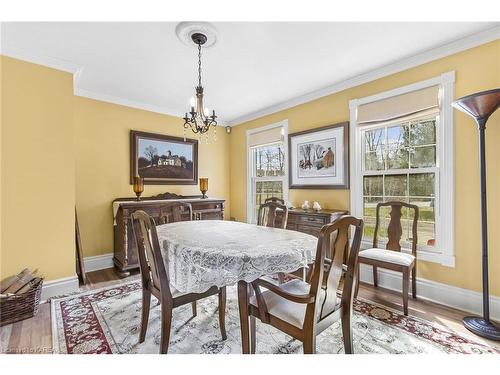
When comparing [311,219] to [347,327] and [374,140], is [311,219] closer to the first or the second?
[374,140]

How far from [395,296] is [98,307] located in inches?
118

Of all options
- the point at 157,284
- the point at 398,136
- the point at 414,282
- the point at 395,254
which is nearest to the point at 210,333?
the point at 157,284

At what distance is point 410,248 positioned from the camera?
2777mm

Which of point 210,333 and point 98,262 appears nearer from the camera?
point 210,333

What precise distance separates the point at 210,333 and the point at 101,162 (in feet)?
9.43

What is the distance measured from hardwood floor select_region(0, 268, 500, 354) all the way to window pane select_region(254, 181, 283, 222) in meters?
1.97

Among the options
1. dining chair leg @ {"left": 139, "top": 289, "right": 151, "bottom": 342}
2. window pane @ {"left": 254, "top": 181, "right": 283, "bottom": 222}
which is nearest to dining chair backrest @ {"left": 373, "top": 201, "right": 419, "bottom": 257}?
window pane @ {"left": 254, "top": 181, "right": 283, "bottom": 222}

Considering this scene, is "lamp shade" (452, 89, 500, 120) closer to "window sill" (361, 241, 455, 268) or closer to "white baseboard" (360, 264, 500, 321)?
"window sill" (361, 241, 455, 268)

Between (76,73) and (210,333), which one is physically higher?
(76,73)

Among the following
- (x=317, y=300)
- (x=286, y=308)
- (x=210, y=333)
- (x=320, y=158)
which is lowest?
(x=210, y=333)

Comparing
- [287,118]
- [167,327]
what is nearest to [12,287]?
[167,327]

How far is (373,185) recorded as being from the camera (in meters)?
3.08

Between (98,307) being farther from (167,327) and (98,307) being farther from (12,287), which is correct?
(167,327)

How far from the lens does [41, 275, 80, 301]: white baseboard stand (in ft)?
8.45
